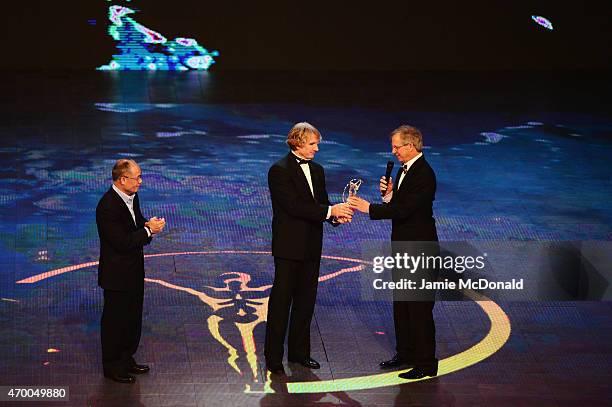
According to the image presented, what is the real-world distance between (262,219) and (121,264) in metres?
3.33

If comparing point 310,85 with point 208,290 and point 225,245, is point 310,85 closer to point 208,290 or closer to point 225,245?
point 225,245

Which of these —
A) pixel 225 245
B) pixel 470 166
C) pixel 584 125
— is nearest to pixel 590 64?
pixel 584 125

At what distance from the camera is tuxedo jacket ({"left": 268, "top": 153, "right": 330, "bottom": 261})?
19.3ft

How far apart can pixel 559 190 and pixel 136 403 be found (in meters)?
5.63

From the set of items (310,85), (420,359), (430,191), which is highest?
(430,191)

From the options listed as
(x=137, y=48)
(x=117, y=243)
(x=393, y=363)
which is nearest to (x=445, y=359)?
(x=393, y=363)

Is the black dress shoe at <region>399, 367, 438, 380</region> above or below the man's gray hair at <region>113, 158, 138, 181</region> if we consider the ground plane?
below

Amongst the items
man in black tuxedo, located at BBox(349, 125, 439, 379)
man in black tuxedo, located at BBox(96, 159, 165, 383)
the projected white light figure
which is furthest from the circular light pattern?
the projected white light figure

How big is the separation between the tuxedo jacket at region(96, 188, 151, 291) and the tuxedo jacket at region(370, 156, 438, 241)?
1.30 m

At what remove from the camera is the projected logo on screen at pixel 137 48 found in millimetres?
14320

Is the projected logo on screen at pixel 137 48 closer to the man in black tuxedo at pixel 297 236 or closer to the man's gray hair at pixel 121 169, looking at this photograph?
the man in black tuxedo at pixel 297 236

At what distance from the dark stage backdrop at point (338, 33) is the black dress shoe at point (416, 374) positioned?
926 cm

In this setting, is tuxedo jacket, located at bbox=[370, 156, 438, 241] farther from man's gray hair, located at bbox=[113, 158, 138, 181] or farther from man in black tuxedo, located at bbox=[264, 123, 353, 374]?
man's gray hair, located at bbox=[113, 158, 138, 181]

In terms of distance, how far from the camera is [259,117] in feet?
40.0
